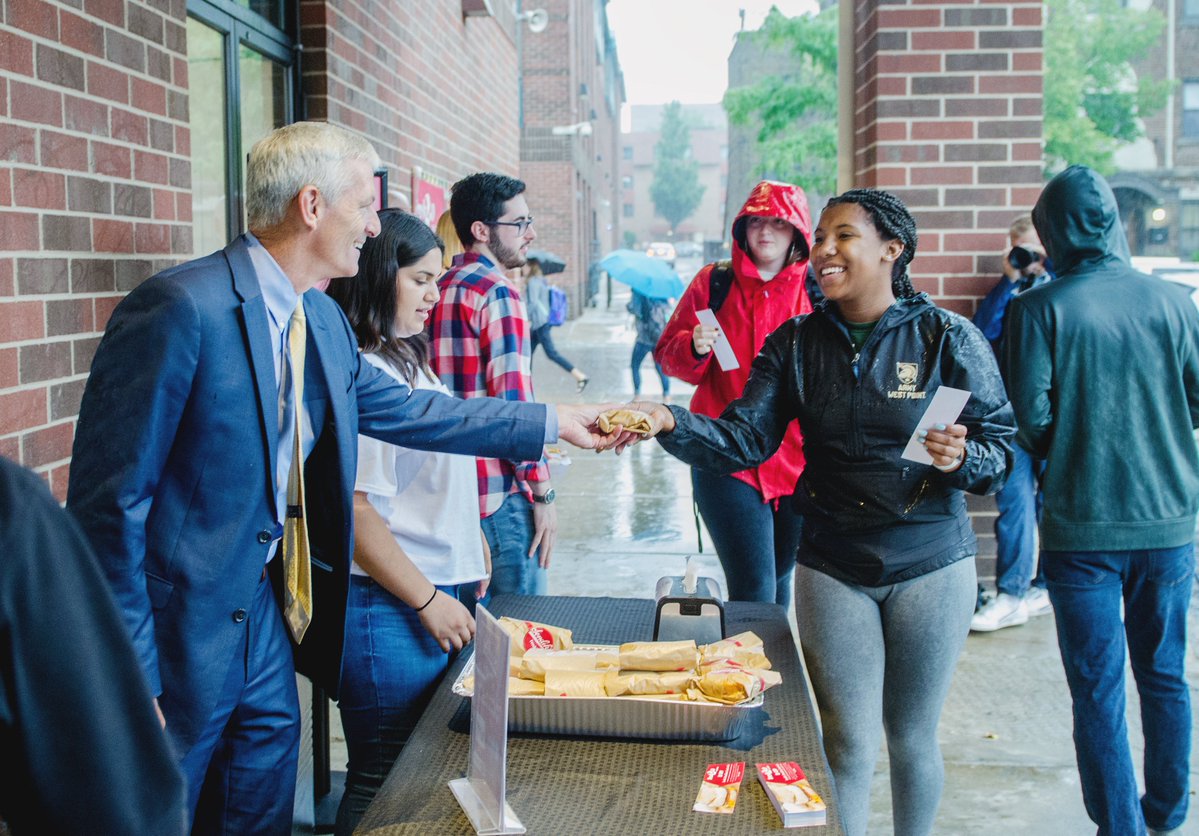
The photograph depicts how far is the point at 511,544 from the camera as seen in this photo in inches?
143

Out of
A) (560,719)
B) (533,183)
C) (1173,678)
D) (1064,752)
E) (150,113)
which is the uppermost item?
(533,183)

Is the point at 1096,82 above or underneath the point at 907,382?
above

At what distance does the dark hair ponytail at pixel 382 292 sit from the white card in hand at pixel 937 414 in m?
1.25

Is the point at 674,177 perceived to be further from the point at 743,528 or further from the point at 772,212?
the point at 743,528

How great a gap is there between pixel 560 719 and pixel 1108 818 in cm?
192

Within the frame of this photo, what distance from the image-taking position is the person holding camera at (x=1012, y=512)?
5355 millimetres

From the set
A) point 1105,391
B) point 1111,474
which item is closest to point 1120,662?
point 1111,474

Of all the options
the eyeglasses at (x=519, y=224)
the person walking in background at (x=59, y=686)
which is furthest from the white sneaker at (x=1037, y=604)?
the person walking in background at (x=59, y=686)

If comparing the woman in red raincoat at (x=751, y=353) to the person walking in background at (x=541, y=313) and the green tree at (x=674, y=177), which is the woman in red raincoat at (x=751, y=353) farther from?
the green tree at (x=674, y=177)

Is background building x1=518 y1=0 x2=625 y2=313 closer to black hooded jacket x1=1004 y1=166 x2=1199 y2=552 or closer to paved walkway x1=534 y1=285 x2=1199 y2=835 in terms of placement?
paved walkway x1=534 y1=285 x2=1199 y2=835

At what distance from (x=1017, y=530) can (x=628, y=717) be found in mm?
3948

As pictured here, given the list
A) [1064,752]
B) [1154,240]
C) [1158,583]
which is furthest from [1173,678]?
[1154,240]

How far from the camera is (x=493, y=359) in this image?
3602 mm

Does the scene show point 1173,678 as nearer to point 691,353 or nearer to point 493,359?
point 691,353
